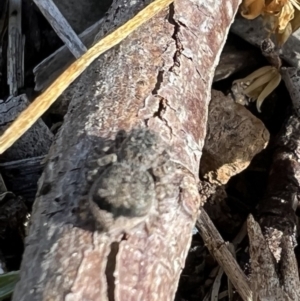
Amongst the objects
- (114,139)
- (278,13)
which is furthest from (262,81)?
(114,139)

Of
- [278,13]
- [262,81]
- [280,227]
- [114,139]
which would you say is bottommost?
[280,227]

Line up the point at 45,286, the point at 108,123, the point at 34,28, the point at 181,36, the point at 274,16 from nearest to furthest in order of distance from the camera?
1. the point at 45,286
2. the point at 108,123
3. the point at 181,36
4. the point at 274,16
5. the point at 34,28

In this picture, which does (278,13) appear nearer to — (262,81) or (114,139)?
(262,81)

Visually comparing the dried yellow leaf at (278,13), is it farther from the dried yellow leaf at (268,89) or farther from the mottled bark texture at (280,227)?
the mottled bark texture at (280,227)

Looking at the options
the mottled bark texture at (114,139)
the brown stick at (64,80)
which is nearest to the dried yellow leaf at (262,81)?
the mottled bark texture at (114,139)

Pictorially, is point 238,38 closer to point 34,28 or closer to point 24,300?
point 34,28

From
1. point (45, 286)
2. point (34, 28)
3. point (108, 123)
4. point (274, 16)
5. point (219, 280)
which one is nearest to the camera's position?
point (45, 286)

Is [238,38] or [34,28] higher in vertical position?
[34,28]

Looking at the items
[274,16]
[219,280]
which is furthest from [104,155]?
[274,16]

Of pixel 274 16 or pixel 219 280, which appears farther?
pixel 274 16
